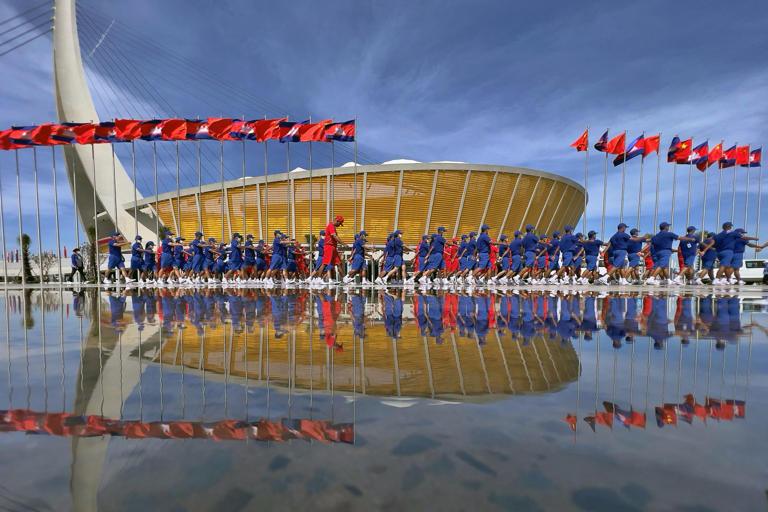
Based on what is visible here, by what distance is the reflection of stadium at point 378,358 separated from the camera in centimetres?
258

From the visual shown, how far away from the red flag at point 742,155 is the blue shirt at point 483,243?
733 inches

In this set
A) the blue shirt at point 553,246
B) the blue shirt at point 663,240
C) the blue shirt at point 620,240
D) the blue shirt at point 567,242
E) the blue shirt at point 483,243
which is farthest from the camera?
the blue shirt at point 553,246

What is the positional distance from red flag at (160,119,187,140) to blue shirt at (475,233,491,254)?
15.9 m

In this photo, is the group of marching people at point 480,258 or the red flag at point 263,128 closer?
the group of marching people at point 480,258

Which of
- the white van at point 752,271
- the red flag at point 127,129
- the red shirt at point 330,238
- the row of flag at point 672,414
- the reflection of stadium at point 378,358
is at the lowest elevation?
the white van at point 752,271

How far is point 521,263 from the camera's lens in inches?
592

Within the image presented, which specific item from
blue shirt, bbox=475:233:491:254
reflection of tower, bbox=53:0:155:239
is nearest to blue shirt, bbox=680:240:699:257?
blue shirt, bbox=475:233:491:254

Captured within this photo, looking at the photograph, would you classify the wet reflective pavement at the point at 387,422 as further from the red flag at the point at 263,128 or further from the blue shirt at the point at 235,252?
the red flag at the point at 263,128

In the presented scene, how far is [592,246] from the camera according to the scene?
46.6ft

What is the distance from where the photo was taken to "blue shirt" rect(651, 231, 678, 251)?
12992 mm

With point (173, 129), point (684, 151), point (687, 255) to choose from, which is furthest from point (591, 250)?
point (173, 129)

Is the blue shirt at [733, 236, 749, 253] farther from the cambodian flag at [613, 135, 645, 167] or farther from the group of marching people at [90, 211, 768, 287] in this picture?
the cambodian flag at [613, 135, 645, 167]

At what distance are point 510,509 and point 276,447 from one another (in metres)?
0.97

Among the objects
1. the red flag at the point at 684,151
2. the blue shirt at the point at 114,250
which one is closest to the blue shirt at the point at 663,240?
the red flag at the point at 684,151
